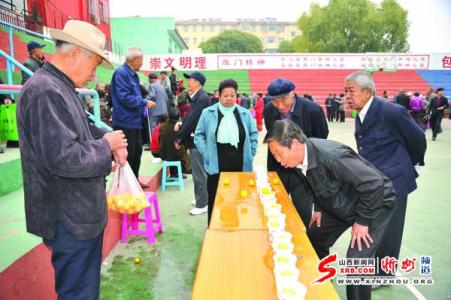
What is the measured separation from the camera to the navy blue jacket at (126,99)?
13.2 feet

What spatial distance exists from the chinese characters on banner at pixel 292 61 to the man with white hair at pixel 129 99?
76.1 feet

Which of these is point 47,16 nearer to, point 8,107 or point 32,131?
point 8,107

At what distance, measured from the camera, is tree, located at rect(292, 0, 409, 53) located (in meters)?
37.1

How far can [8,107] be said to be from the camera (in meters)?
4.45

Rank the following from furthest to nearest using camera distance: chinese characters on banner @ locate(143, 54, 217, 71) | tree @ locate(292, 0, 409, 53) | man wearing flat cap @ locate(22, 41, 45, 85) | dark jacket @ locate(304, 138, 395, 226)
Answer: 1. tree @ locate(292, 0, 409, 53)
2. chinese characters on banner @ locate(143, 54, 217, 71)
3. man wearing flat cap @ locate(22, 41, 45, 85)
4. dark jacket @ locate(304, 138, 395, 226)

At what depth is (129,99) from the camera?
403 cm

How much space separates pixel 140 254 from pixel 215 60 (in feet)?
82.9

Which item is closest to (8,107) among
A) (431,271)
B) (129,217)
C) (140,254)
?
(129,217)

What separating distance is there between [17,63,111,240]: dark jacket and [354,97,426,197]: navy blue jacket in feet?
6.94

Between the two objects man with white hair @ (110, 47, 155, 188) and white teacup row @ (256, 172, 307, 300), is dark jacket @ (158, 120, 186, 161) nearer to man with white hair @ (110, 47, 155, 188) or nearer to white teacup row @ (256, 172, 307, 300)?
man with white hair @ (110, 47, 155, 188)

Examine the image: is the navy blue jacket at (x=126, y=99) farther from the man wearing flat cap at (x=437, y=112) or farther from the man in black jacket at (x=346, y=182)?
the man wearing flat cap at (x=437, y=112)

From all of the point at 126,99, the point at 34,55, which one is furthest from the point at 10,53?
the point at 126,99

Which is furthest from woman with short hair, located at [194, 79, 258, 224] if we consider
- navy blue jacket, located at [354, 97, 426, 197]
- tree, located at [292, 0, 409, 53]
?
tree, located at [292, 0, 409, 53]

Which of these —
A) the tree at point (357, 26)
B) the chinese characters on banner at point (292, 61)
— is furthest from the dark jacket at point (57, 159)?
the tree at point (357, 26)
